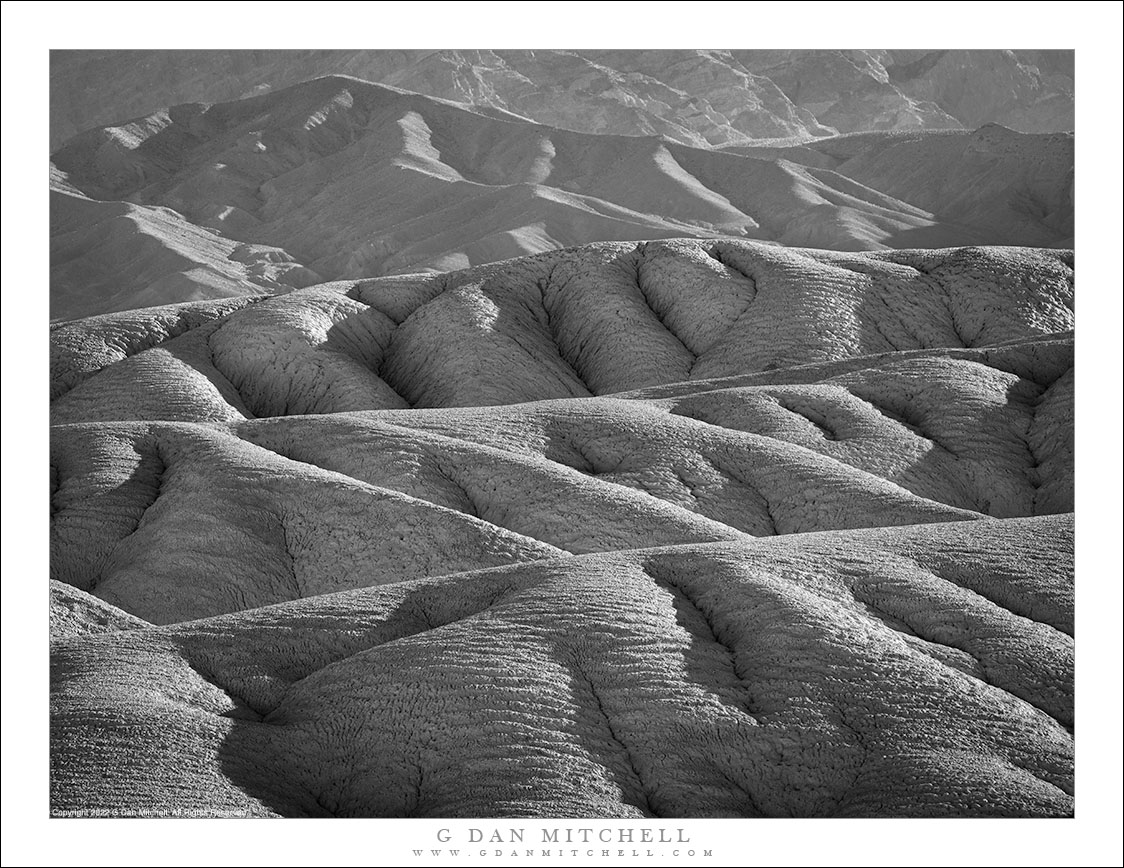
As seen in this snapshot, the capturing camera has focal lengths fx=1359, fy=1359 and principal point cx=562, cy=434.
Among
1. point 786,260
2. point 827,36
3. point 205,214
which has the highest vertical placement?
point 827,36

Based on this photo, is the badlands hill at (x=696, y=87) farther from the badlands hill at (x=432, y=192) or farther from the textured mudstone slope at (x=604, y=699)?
the textured mudstone slope at (x=604, y=699)

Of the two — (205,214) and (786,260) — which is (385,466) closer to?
(786,260)

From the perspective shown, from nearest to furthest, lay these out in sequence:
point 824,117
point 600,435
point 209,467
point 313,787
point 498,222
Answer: point 313,787 → point 209,467 → point 600,435 → point 498,222 → point 824,117

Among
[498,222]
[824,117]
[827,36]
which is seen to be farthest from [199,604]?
[824,117]

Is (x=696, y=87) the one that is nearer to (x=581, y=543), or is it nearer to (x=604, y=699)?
(x=581, y=543)

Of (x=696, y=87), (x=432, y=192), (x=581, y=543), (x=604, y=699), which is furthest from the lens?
(x=696, y=87)

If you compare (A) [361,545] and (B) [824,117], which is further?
(B) [824,117]

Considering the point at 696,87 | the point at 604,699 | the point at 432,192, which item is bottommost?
the point at 432,192

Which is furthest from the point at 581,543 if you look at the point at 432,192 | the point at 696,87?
the point at 696,87
